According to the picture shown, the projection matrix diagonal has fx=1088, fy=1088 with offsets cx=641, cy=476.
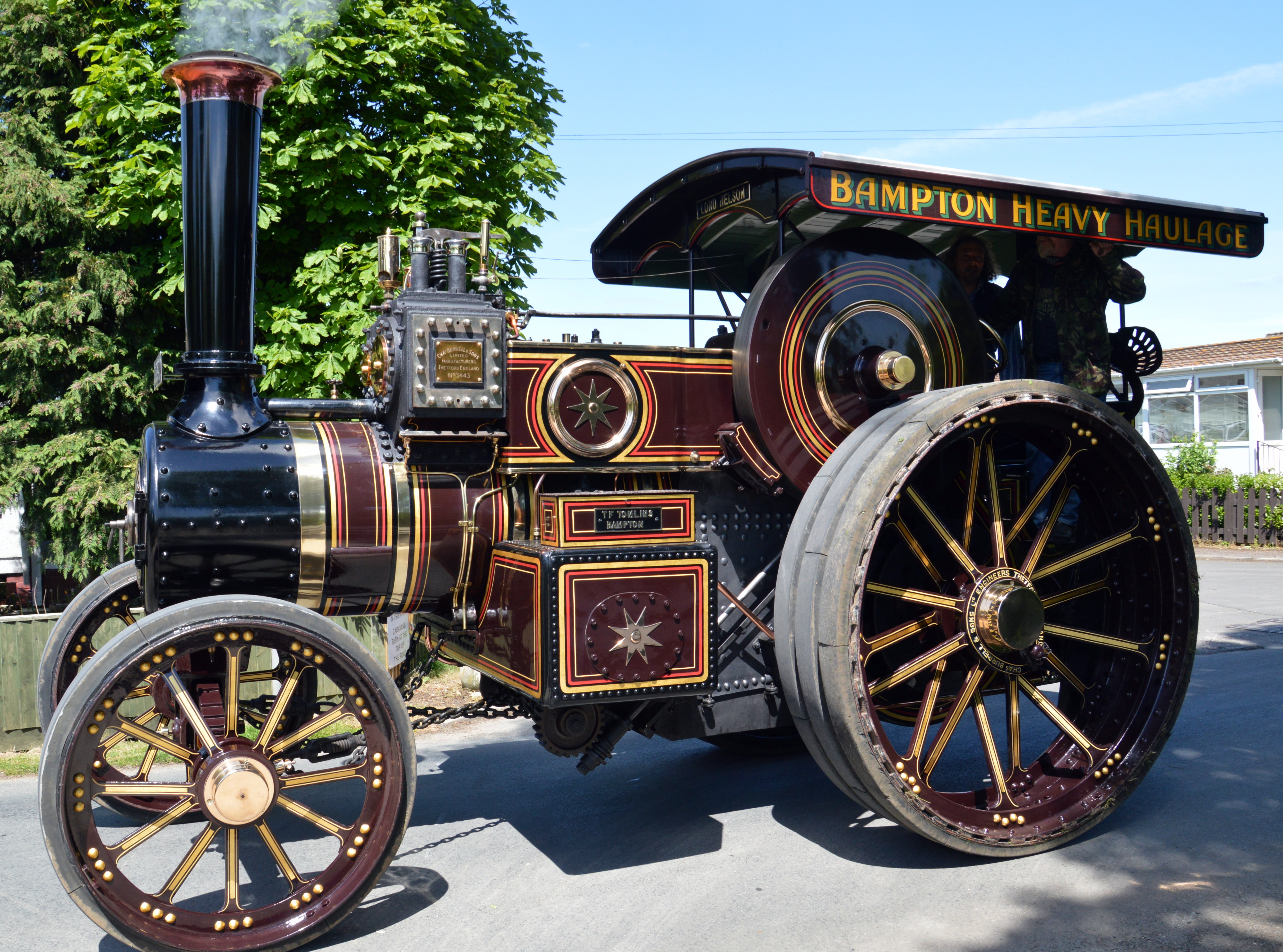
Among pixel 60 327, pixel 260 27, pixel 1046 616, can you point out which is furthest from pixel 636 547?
pixel 60 327

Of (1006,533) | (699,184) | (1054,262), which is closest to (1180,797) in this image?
(1006,533)

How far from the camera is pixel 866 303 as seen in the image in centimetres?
387

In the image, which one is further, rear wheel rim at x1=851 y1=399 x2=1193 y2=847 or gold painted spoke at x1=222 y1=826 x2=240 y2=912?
rear wheel rim at x1=851 y1=399 x2=1193 y2=847

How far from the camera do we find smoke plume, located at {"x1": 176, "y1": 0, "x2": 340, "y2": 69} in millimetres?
4621

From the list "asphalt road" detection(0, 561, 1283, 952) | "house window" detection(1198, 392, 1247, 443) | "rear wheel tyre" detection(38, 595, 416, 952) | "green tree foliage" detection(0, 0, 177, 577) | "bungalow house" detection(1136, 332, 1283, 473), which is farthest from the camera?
"house window" detection(1198, 392, 1247, 443)

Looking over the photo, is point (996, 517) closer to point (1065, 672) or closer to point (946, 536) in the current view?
point (946, 536)

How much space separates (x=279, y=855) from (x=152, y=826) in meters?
0.33

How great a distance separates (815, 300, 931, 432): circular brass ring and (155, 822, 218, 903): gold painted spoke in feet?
7.62

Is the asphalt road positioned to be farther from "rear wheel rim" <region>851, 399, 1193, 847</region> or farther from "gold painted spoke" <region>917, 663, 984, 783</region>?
"gold painted spoke" <region>917, 663, 984, 783</region>

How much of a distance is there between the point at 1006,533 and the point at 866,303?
1.05m

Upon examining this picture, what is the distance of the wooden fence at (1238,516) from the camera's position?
57.0 ft

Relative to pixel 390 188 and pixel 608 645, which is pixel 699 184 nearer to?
pixel 608 645

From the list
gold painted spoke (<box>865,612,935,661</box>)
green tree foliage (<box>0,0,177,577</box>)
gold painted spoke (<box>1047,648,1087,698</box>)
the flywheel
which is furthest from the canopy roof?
green tree foliage (<box>0,0,177,577</box>)

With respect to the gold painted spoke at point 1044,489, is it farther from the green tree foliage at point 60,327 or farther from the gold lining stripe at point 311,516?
the green tree foliage at point 60,327
